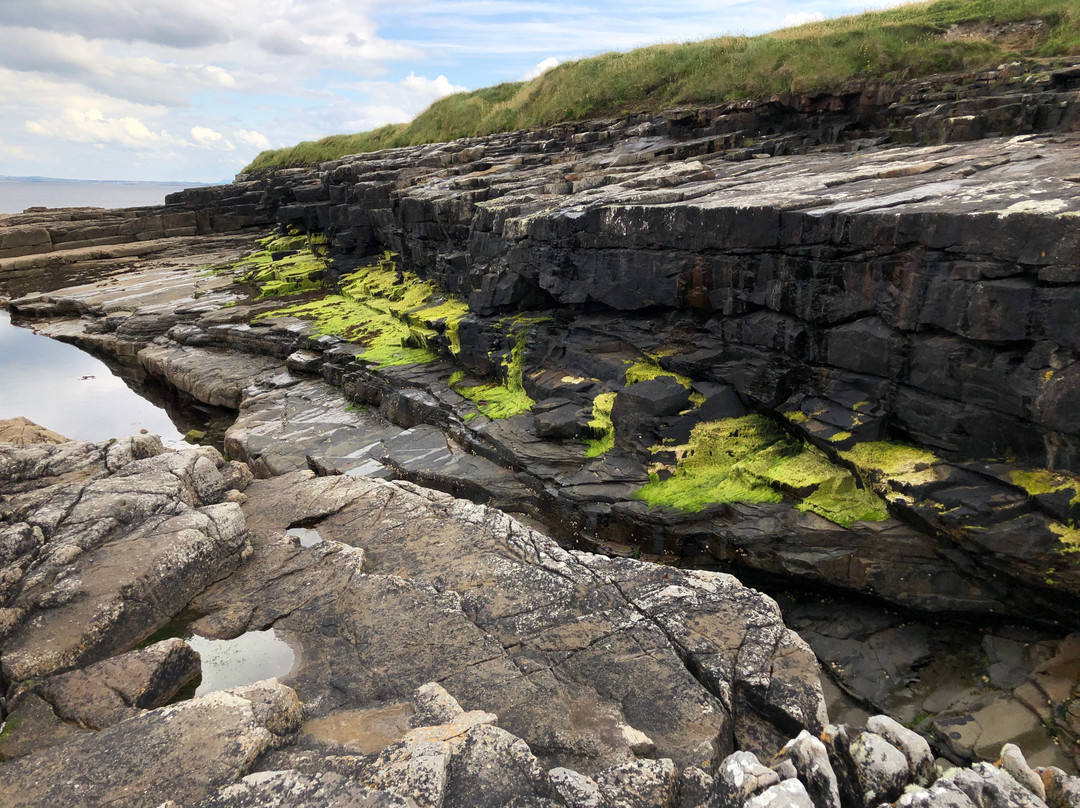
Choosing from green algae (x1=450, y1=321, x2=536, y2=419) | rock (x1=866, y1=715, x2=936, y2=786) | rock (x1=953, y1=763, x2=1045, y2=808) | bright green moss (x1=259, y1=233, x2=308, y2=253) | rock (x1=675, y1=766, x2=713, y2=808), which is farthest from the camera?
bright green moss (x1=259, y1=233, x2=308, y2=253)

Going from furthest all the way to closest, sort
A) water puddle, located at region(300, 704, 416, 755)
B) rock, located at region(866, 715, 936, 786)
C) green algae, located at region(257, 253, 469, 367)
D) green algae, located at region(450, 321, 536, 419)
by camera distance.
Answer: green algae, located at region(257, 253, 469, 367)
green algae, located at region(450, 321, 536, 419)
water puddle, located at region(300, 704, 416, 755)
rock, located at region(866, 715, 936, 786)

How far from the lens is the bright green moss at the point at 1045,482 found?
812 cm

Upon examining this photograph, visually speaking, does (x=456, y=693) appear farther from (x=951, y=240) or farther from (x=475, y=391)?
(x=475, y=391)

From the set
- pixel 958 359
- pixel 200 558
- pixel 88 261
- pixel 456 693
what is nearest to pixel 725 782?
pixel 456 693

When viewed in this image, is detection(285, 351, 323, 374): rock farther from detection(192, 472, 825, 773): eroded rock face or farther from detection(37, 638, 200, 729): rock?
detection(37, 638, 200, 729): rock

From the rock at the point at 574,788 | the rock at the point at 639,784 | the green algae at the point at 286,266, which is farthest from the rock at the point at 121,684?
the green algae at the point at 286,266

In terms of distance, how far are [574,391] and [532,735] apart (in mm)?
8629

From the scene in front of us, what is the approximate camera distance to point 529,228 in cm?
1505

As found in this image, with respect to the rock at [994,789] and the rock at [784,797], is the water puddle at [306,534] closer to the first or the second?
the rock at [784,797]

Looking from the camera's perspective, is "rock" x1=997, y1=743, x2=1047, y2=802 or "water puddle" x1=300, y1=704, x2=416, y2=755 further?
"water puddle" x1=300, y1=704, x2=416, y2=755

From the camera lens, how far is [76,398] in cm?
2366

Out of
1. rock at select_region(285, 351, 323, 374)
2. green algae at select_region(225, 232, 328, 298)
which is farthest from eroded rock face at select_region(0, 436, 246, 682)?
green algae at select_region(225, 232, 328, 298)

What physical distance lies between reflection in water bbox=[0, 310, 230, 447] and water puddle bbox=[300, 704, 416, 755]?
16.3 metres

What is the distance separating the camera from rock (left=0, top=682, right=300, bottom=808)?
4.37m
